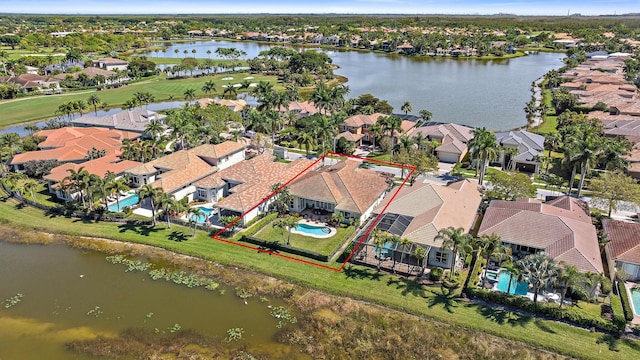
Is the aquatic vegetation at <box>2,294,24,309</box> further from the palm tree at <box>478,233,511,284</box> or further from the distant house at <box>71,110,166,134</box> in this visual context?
the distant house at <box>71,110,166,134</box>

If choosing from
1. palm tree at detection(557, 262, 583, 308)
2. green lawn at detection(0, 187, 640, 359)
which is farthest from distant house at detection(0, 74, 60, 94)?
palm tree at detection(557, 262, 583, 308)

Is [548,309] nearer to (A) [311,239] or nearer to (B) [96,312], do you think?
(A) [311,239]

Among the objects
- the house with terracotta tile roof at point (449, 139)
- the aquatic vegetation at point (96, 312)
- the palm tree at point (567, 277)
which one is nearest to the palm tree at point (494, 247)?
the palm tree at point (567, 277)

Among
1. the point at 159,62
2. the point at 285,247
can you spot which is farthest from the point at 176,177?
→ the point at 159,62

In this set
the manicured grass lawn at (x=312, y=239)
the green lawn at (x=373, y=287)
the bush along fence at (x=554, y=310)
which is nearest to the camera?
the green lawn at (x=373, y=287)

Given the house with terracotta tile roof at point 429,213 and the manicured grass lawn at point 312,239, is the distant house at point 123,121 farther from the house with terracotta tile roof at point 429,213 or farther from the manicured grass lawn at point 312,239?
the house with terracotta tile roof at point 429,213

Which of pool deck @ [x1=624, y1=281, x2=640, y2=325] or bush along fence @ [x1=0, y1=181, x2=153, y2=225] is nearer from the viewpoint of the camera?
pool deck @ [x1=624, y1=281, x2=640, y2=325]
